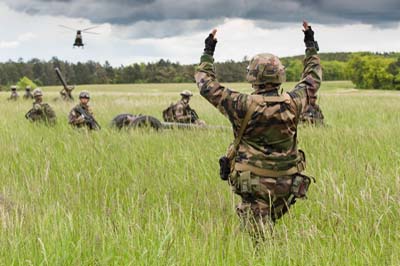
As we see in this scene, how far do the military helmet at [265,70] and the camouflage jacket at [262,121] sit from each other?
0.33 feet

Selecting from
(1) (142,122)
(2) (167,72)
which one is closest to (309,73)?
(1) (142,122)

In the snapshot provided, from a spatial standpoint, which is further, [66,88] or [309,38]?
[66,88]

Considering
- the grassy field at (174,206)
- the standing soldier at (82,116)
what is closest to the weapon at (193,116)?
the standing soldier at (82,116)

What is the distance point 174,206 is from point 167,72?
279ft

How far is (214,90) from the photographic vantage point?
350 centimetres

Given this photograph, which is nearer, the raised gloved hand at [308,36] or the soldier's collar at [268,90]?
the soldier's collar at [268,90]

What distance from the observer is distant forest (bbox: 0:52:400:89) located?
237 feet

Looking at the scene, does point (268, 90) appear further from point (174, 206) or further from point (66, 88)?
point (66, 88)

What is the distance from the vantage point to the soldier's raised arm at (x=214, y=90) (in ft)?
11.2

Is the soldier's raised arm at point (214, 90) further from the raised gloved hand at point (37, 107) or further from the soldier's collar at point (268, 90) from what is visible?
the raised gloved hand at point (37, 107)

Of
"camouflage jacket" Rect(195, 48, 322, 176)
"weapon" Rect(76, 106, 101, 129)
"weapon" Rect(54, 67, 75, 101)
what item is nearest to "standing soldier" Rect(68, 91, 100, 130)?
"weapon" Rect(76, 106, 101, 129)

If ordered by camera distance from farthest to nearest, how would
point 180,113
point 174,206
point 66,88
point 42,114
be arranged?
point 66,88, point 180,113, point 42,114, point 174,206

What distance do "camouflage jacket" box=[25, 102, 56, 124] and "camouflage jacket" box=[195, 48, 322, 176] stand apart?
7778 millimetres

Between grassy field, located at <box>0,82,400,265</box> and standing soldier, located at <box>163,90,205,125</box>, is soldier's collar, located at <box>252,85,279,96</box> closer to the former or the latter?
grassy field, located at <box>0,82,400,265</box>
